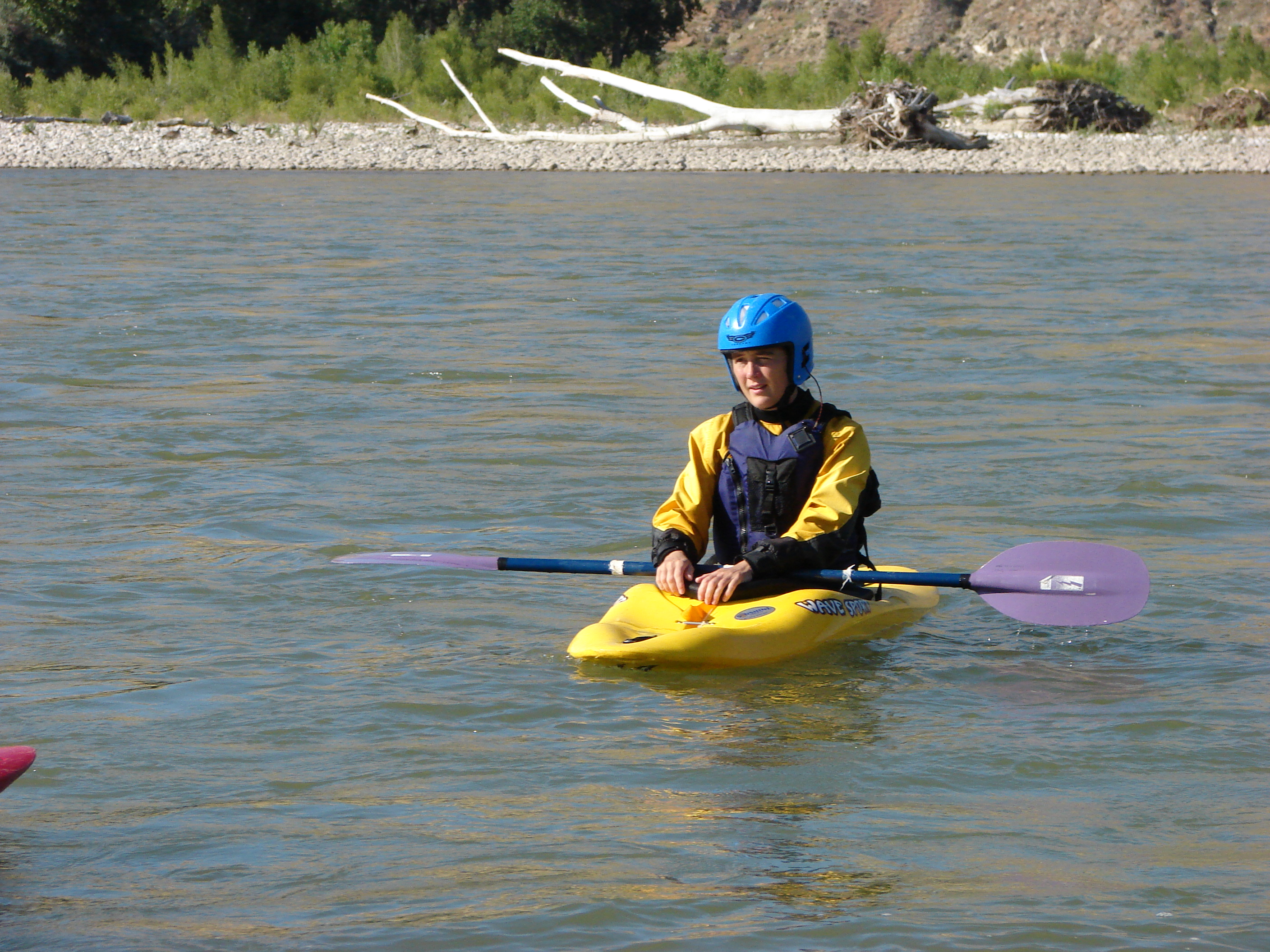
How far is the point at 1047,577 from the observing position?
189 inches

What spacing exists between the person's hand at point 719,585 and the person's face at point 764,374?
19.7 inches

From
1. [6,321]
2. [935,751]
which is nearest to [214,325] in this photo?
[6,321]

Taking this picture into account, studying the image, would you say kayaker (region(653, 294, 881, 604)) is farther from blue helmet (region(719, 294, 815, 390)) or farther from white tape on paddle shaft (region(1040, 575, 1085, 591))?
white tape on paddle shaft (region(1040, 575, 1085, 591))

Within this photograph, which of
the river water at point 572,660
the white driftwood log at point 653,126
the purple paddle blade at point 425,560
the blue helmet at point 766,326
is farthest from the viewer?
the white driftwood log at point 653,126

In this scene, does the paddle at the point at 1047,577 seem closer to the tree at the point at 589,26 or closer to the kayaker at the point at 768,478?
the kayaker at the point at 768,478

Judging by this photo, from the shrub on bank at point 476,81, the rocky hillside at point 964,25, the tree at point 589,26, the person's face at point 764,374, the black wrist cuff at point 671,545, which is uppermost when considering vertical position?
the rocky hillside at point 964,25

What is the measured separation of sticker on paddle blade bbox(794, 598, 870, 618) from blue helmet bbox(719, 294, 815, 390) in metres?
0.64

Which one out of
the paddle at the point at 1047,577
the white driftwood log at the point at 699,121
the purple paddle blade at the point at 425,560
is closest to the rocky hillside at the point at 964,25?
the white driftwood log at the point at 699,121

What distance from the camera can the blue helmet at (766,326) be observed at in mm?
4453

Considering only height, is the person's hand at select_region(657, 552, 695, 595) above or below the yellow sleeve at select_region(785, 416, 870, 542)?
below

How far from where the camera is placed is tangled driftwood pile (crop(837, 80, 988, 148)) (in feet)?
75.8

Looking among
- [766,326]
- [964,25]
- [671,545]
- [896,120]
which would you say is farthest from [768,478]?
[964,25]

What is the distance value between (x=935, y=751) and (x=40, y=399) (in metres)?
5.97

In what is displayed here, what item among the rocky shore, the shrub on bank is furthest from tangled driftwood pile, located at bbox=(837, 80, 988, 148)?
the shrub on bank
